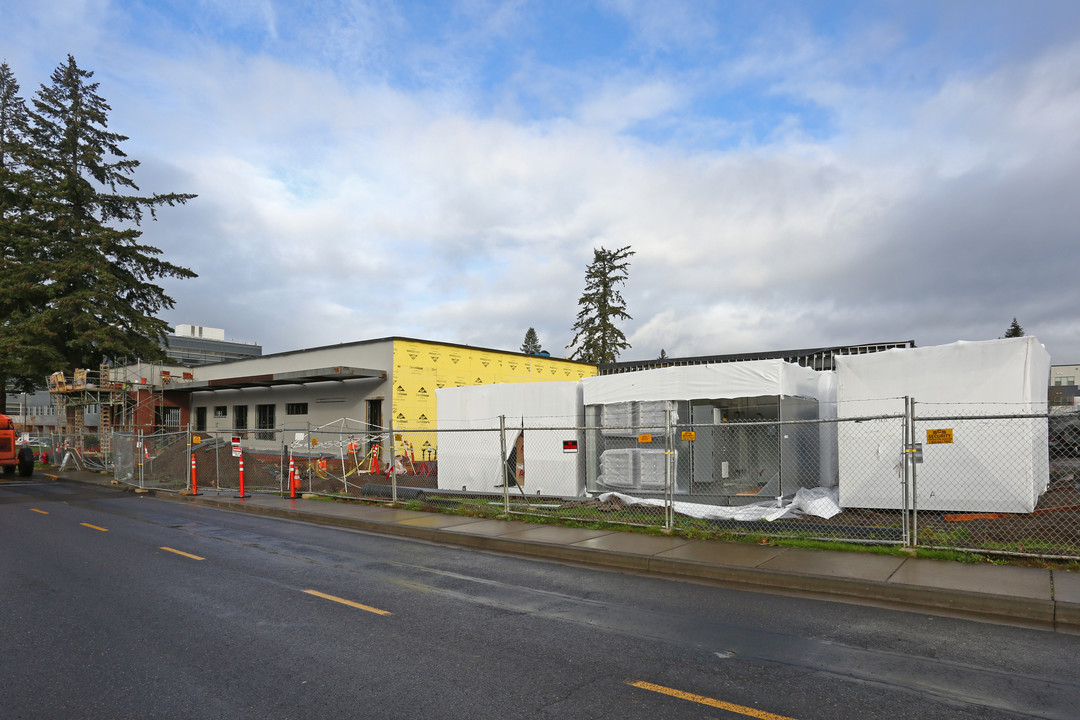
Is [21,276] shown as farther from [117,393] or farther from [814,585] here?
[814,585]

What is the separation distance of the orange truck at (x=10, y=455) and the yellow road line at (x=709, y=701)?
30.8 m

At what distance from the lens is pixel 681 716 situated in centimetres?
422

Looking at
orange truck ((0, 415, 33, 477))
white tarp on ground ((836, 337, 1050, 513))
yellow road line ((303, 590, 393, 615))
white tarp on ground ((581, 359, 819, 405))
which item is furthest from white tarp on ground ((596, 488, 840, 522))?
orange truck ((0, 415, 33, 477))

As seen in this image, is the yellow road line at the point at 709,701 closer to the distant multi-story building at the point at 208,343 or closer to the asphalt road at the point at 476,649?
the asphalt road at the point at 476,649

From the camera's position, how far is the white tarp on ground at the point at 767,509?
11.5 meters

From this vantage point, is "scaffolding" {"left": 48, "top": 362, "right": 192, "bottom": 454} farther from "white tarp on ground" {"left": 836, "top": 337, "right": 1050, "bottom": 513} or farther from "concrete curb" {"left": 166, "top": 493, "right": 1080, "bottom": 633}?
"white tarp on ground" {"left": 836, "top": 337, "right": 1050, "bottom": 513}

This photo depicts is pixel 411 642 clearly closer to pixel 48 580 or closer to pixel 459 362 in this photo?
pixel 48 580

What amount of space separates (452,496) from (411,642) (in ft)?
32.9

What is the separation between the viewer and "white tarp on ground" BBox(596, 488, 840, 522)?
11469 mm

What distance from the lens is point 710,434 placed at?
14492 millimetres

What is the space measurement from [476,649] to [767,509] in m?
7.80

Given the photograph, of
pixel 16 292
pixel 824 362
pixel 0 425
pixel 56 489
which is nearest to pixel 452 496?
pixel 824 362

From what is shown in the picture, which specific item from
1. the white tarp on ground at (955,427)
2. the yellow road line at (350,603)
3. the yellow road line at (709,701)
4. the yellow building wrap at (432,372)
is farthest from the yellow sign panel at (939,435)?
the yellow building wrap at (432,372)

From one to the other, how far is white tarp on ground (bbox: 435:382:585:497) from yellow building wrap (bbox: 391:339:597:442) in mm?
8891
